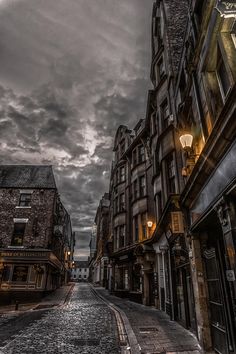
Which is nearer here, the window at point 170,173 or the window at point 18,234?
the window at point 170,173

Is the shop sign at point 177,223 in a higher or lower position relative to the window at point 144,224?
lower

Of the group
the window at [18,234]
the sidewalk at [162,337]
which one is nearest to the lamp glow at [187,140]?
the sidewalk at [162,337]

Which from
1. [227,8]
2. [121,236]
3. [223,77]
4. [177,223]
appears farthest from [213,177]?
[121,236]

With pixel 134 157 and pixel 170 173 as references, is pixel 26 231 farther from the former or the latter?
pixel 170 173

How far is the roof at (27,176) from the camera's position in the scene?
87.1 feet

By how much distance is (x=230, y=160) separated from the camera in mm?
4762

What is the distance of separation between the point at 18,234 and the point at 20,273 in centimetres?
389

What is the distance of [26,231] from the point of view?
23.9 m

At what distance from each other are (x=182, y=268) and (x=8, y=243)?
19.4m

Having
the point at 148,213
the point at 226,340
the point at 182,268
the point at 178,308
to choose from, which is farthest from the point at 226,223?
the point at 148,213

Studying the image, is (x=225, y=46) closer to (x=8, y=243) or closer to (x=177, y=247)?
(x=177, y=247)

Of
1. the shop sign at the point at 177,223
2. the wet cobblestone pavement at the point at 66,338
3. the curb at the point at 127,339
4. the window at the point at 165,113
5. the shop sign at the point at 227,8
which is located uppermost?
the window at the point at 165,113

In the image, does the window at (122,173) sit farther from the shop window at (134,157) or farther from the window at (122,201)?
the shop window at (134,157)

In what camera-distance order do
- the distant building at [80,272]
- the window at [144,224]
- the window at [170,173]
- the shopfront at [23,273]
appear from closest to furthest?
1. the window at [170,173]
2. the window at [144,224]
3. the shopfront at [23,273]
4. the distant building at [80,272]
